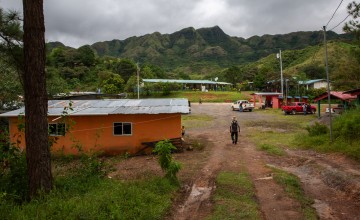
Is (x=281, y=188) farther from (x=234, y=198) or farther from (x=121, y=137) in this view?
(x=121, y=137)

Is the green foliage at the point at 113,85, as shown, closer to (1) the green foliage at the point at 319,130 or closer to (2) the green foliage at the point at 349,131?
(1) the green foliage at the point at 319,130

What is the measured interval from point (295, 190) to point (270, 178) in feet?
5.17

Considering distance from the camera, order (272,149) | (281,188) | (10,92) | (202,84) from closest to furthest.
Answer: (281,188) < (272,149) < (10,92) < (202,84)

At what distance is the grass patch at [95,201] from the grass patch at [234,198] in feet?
4.47

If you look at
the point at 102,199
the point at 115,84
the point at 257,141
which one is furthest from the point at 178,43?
the point at 102,199

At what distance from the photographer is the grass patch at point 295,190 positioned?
8009 mm

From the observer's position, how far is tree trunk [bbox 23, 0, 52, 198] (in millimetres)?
7309

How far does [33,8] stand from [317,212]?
8373mm

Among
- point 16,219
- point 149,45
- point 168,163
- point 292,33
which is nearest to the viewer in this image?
point 16,219

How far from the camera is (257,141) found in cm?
1984

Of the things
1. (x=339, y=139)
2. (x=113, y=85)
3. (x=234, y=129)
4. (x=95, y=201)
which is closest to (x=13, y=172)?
(x=95, y=201)

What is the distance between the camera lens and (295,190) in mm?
9844

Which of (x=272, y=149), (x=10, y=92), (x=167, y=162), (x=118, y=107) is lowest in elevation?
(x=272, y=149)

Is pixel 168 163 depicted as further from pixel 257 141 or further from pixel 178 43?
pixel 178 43
